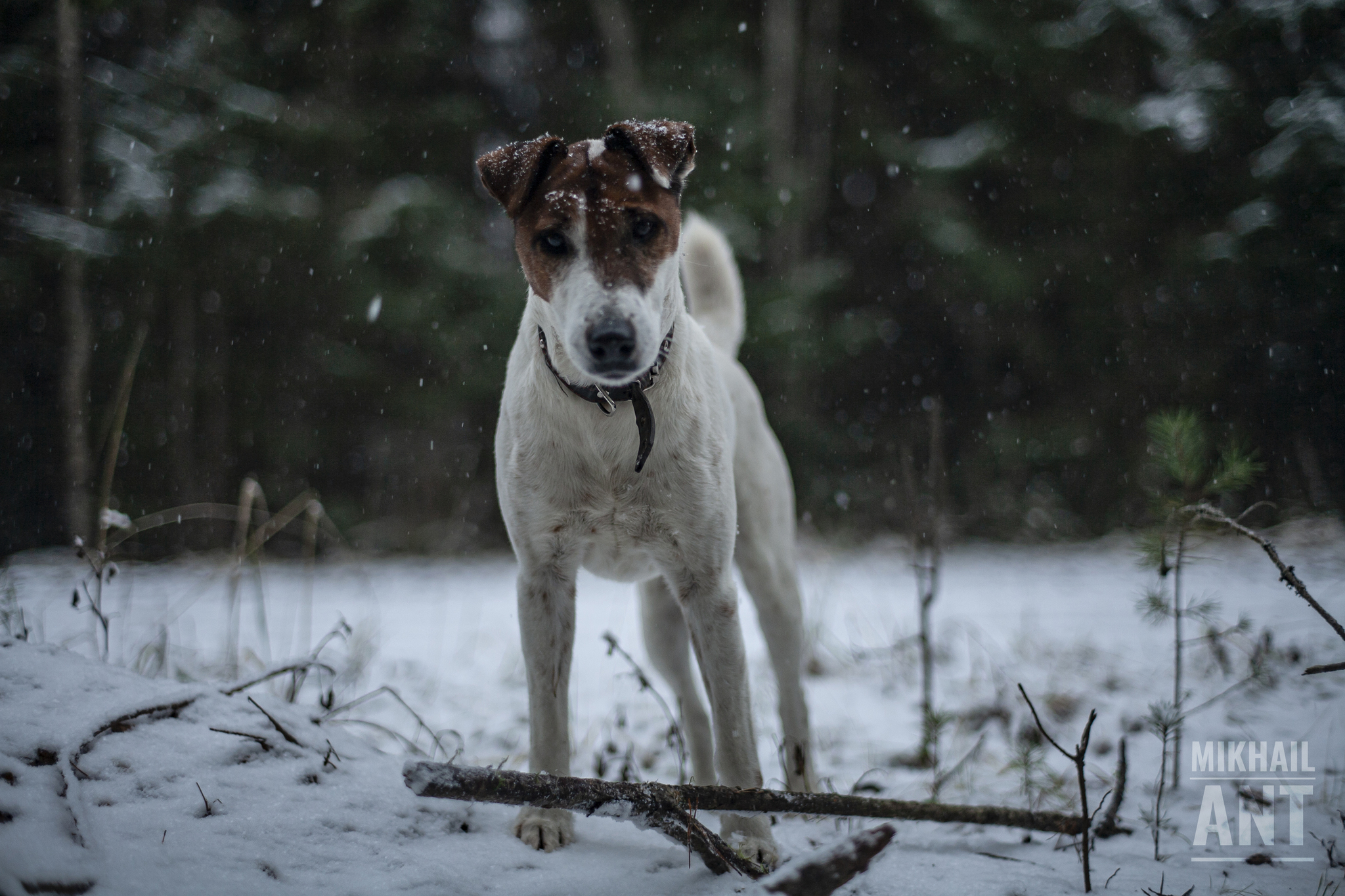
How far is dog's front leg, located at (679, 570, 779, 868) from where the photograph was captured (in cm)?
215

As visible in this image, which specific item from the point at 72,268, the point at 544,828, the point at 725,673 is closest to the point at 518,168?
the point at 725,673

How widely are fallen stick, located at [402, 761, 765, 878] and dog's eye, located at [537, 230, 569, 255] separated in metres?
1.33

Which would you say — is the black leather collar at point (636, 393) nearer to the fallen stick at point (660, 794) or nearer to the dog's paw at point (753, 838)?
the fallen stick at point (660, 794)

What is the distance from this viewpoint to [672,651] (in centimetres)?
294

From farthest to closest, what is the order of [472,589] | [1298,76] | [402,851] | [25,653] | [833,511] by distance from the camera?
[833,511]
[1298,76]
[472,589]
[25,653]
[402,851]

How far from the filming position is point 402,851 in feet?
5.92

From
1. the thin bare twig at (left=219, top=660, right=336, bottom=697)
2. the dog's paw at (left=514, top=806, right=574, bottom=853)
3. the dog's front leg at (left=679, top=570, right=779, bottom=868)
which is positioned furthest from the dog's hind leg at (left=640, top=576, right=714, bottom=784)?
the thin bare twig at (left=219, top=660, right=336, bottom=697)

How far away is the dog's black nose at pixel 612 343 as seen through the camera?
1790 mm

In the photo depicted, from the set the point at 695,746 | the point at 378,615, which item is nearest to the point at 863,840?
the point at 695,746

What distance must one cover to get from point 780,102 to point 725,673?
34.0 ft

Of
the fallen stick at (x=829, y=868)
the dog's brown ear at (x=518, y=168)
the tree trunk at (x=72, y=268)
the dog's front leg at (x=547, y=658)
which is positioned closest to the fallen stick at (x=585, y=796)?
the fallen stick at (x=829, y=868)

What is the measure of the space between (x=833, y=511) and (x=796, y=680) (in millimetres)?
7295

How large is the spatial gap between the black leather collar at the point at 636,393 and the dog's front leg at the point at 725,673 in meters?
0.44

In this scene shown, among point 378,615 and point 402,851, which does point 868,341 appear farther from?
point 402,851
